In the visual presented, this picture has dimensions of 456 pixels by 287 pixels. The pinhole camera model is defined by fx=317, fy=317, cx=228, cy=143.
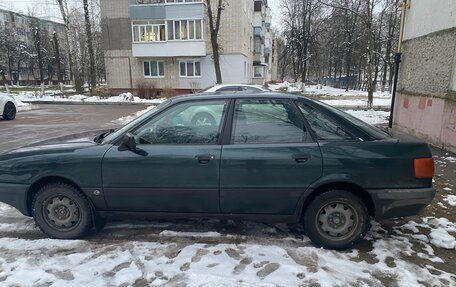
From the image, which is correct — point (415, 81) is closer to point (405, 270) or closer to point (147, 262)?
point (405, 270)

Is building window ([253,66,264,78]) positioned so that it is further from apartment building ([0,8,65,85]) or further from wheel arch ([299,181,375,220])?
wheel arch ([299,181,375,220])

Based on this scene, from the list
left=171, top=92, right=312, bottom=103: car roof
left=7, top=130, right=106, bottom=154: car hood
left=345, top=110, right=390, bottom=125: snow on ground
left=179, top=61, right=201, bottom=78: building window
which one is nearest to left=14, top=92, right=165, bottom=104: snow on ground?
left=179, top=61, right=201, bottom=78: building window

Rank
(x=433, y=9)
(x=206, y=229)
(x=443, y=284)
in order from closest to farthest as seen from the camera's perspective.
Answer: (x=443, y=284) < (x=206, y=229) < (x=433, y=9)

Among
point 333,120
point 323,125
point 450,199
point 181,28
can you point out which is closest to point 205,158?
point 323,125

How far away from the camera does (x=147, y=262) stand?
310cm

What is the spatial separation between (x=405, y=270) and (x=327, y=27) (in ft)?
140

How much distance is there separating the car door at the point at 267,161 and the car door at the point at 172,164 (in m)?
0.16

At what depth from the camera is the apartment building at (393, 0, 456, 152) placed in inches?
283

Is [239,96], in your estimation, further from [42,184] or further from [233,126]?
[42,184]

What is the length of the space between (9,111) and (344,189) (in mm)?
14965

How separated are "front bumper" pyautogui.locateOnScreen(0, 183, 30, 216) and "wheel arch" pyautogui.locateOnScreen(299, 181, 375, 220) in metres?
3.04

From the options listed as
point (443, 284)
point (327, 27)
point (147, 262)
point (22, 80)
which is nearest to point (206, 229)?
point (147, 262)

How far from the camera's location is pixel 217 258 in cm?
314

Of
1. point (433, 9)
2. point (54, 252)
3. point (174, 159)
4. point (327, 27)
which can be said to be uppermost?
point (327, 27)
